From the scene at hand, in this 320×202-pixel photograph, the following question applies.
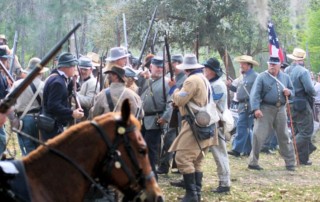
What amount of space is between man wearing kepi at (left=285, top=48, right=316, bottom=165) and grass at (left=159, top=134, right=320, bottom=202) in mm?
434

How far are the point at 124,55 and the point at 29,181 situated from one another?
5.57 metres

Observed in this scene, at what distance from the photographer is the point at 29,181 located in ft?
15.5

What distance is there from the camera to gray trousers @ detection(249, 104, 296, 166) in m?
13.0

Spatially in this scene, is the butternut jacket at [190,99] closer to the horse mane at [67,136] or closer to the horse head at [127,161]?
the horse head at [127,161]

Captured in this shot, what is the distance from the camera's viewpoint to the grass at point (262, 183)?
34.4ft

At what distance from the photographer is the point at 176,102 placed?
9586 millimetres

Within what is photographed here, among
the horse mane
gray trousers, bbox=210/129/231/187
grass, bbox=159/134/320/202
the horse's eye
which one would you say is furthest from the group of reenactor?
the horse's eye

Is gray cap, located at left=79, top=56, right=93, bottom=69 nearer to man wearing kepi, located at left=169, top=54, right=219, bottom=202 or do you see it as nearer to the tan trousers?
man wearing kepi, located at left=169, top=54, right=219, bottom=202

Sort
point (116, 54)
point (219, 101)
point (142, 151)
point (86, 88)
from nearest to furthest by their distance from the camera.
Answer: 1. point (142, 151)
2. point (116, 54)
3. point (219, 101)
4. point (86, 88)

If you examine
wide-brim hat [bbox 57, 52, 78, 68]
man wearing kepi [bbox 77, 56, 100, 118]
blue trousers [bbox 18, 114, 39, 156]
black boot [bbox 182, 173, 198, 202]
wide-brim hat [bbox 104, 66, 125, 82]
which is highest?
wide-brim hat [bbox 57, 52, 78, 68]

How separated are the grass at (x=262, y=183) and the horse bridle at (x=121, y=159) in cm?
503

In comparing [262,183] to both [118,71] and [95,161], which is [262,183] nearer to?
[118,71]

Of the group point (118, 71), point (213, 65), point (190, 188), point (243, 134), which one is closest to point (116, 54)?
point (118, 71)

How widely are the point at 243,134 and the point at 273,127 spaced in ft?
6.61
